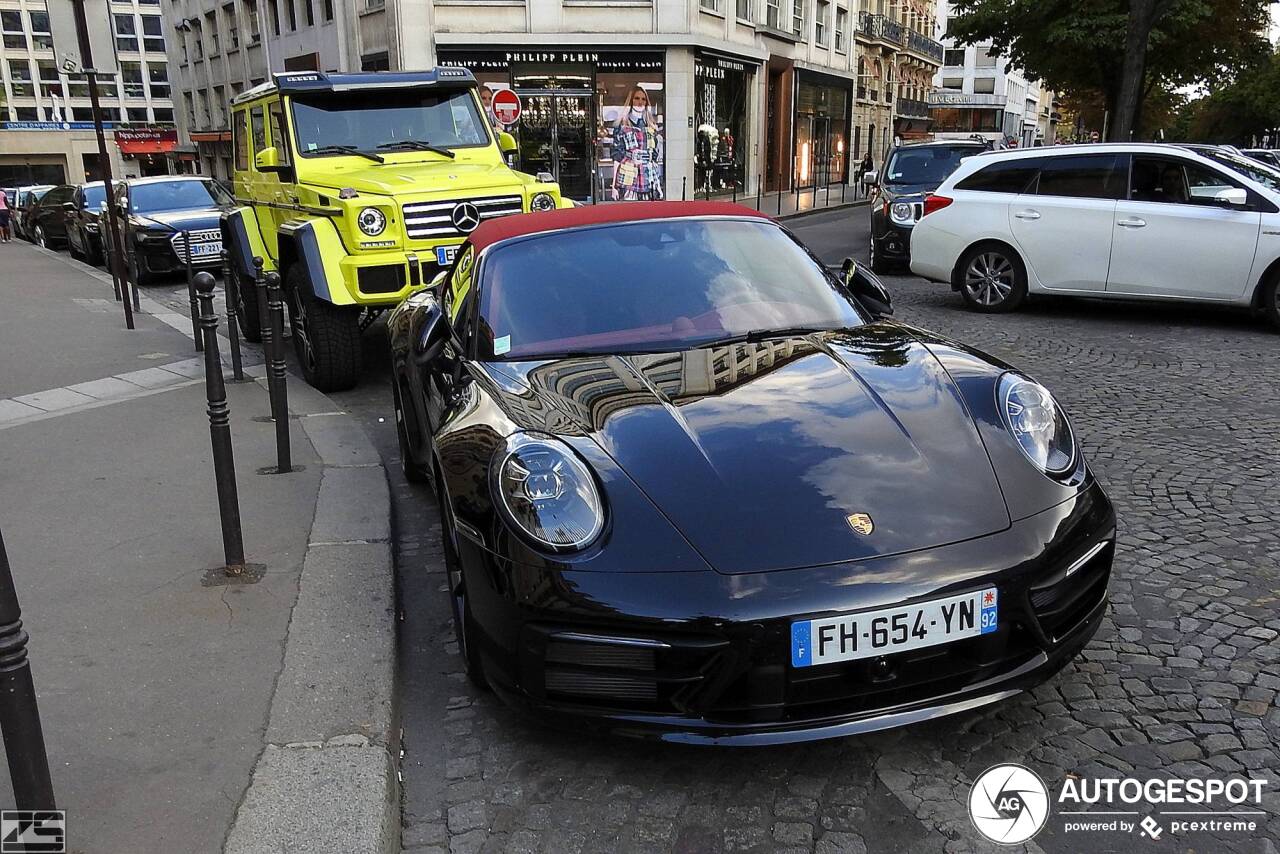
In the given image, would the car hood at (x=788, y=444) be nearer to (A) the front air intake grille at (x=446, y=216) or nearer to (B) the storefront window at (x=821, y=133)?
(A) the front air intake grille at (x=446, y=216)

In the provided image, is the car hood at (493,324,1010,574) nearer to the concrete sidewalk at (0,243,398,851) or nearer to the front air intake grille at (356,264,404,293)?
the concrete sidewalk at (0,243,398,851)

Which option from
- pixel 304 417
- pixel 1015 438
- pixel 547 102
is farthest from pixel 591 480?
pixel 547 102

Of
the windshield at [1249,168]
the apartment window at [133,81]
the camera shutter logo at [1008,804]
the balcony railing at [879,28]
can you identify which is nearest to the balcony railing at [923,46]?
the balcony railing at [879,28]

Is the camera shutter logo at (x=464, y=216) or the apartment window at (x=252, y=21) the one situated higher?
the apartment window at (x=252, y=21)

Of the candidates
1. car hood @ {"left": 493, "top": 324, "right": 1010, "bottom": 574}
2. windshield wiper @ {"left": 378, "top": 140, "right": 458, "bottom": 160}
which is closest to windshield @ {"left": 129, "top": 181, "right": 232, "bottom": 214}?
windshield wiper @ {"left": 378, "top": 140, "right": 458, "bottom": 160}

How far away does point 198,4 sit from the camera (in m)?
45.8

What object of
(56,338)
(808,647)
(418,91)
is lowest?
(56,338)

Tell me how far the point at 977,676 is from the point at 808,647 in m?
0.48

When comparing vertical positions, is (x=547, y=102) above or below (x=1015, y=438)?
above

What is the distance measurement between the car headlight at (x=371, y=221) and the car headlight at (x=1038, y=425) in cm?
493

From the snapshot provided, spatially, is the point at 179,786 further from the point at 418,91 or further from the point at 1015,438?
the point at 418,91

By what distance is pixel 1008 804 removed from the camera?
247cm

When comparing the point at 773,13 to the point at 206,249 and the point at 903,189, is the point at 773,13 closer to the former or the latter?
the point at 903,189

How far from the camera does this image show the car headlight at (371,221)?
692 cm
